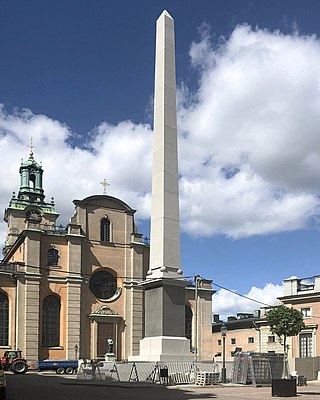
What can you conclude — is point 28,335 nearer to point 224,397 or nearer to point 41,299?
point 41,299

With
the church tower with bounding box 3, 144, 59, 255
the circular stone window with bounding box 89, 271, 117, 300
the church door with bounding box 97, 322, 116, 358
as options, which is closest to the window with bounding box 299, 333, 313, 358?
the church door with bounding box 97, 322, 116, 358

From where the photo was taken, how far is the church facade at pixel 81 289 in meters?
55.3

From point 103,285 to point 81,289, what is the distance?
2.84 m

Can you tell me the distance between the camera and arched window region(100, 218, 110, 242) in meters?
61.2

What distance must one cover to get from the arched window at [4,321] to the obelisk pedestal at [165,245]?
28.5 m

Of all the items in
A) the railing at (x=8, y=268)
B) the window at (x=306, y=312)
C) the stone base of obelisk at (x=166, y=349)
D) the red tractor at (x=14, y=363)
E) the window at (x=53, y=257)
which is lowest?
the red tractor at (x=14, y=363)

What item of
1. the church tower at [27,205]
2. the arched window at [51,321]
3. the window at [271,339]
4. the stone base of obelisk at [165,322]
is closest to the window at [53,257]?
the arched window at [51,321]

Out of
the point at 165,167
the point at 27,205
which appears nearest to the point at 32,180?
the point at 27,205

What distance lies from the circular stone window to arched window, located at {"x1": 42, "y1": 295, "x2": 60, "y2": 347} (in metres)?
3.85

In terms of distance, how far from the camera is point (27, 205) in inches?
3044

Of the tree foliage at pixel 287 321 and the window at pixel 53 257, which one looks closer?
the tree foliage at pixel 287 321

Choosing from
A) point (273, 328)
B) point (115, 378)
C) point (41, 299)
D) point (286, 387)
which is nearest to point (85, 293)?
point (41, 299)

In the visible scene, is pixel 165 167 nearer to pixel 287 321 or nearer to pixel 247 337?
pixel 287 321

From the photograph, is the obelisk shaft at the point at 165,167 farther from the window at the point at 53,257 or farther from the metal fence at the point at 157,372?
the window at the point at 53,257
